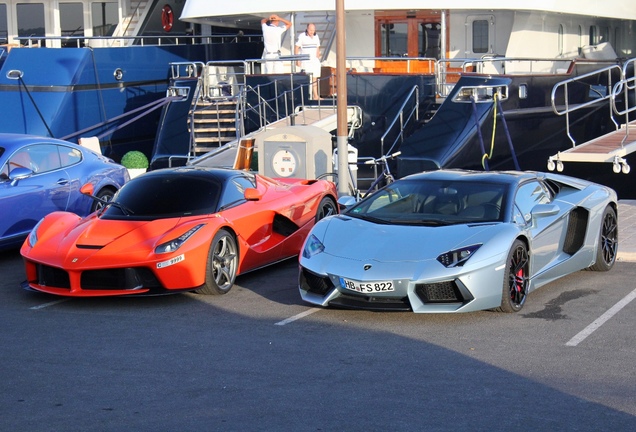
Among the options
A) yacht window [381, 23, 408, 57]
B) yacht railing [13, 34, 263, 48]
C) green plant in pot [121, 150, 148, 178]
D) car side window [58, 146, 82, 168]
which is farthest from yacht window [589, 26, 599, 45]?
car side window [58, 146, 82, 168]

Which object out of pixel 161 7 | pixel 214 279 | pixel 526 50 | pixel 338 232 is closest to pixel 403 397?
pixel 338 232

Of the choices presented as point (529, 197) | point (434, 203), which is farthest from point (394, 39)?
point (434, 203)

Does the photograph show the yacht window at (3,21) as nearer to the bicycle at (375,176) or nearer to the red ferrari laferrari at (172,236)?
the bicycle at (375,176)

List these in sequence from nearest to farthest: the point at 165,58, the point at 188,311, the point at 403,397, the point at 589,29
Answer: the point at 403,397
the point at 188,311
the point at 589,29
the point at 165,58

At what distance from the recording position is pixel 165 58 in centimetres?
2356

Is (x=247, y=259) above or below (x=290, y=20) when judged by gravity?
below

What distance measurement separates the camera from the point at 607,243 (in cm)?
1054

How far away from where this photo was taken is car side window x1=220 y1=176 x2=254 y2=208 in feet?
33.9

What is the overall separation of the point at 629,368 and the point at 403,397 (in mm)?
1711

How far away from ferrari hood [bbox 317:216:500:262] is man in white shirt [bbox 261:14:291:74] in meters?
11.3

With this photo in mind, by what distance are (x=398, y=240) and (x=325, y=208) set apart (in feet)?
11.5

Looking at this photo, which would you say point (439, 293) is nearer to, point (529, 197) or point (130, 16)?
point (529, 197)

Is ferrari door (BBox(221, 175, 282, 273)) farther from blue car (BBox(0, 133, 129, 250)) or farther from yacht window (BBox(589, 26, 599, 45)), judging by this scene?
yacht window (BBox(589, 26, 599, 45))

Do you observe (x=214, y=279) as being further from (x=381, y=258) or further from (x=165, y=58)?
(x=165, y=58)
